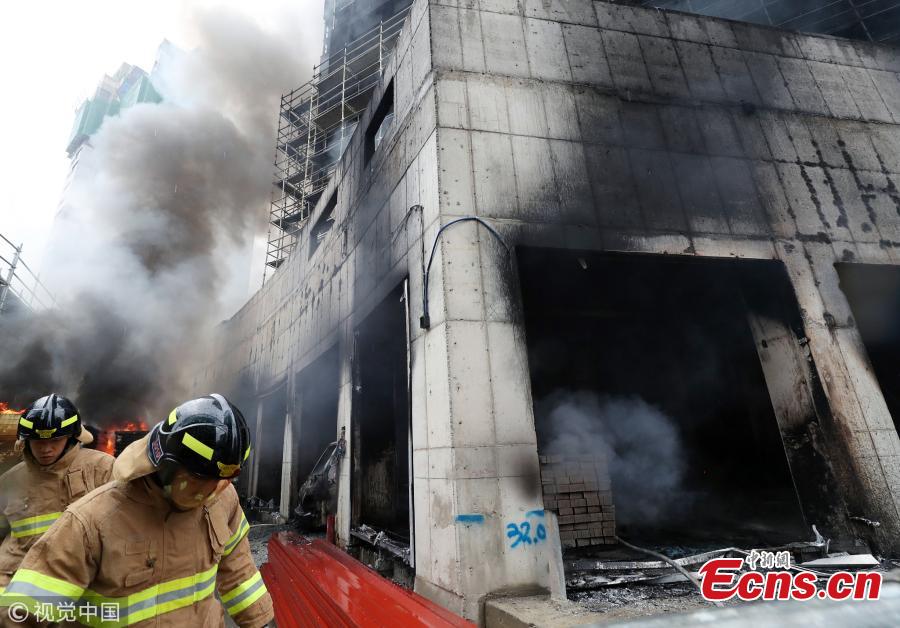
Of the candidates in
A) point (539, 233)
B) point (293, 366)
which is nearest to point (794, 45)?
point (539, 233)

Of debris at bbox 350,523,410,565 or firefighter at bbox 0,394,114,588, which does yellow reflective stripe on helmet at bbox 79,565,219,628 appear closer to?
firefighter at bbox 0,394,114,588

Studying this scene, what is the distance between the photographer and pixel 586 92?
6180mm

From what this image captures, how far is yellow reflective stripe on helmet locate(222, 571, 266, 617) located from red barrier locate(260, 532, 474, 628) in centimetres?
165

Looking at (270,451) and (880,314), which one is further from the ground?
(880,314)

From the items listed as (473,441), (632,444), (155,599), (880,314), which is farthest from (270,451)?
(880,314)

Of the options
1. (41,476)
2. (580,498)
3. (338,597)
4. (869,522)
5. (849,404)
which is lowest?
(338,597)

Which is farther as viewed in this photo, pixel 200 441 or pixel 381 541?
pixel 381 541

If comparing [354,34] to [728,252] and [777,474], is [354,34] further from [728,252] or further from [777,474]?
[777,474]

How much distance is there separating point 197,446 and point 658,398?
26.9ft

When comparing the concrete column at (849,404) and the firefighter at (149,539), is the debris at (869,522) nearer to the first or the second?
the concrete column at (849,404)

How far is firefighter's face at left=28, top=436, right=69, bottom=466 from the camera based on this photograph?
3295 mm

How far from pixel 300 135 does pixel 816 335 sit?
24.5 m

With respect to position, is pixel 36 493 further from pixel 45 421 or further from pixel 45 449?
pixel 45 421

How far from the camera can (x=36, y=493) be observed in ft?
10.7
